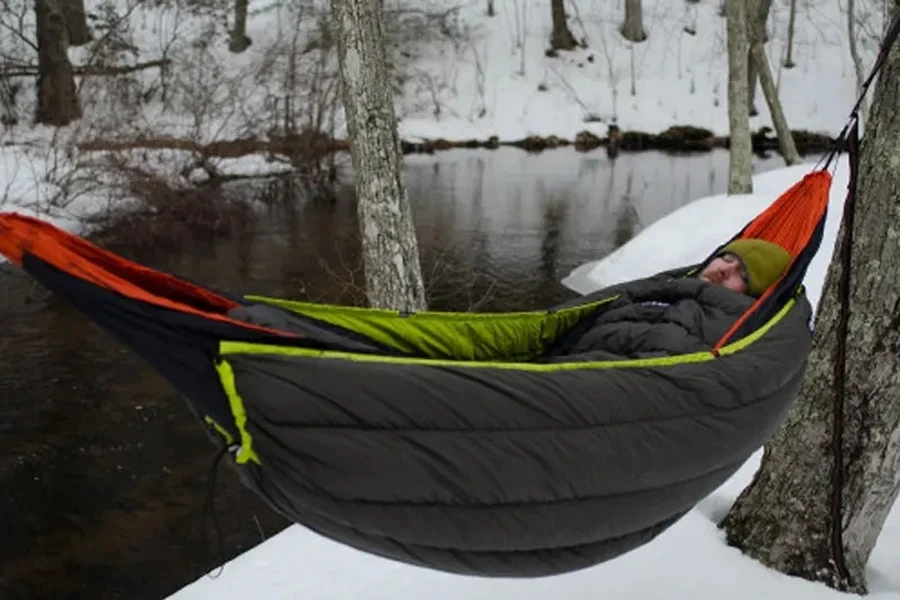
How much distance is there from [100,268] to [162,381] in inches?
168

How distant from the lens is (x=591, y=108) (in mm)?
17641

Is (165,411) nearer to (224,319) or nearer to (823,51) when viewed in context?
(224,319)

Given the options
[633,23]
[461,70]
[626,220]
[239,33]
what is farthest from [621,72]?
[626,220]

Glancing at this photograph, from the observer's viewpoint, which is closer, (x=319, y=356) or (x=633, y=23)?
(x=319, y=356)

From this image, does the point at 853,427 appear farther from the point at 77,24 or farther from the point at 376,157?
the point at 77,24

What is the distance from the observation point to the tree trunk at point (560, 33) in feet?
61.9

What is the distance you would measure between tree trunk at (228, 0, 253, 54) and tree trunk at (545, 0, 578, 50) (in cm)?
615

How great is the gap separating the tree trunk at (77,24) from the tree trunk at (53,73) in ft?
9.88

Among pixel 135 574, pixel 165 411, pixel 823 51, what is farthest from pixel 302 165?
pixel 823 51

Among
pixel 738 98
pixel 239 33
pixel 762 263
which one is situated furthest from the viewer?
pixel 239 33

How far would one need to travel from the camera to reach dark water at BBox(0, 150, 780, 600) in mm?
3725

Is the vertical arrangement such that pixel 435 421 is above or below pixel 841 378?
above

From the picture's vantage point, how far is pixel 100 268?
1.27 meters

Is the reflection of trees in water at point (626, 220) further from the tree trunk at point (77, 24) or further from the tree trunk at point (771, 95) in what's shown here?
the tree trunk at point (77, 24)
